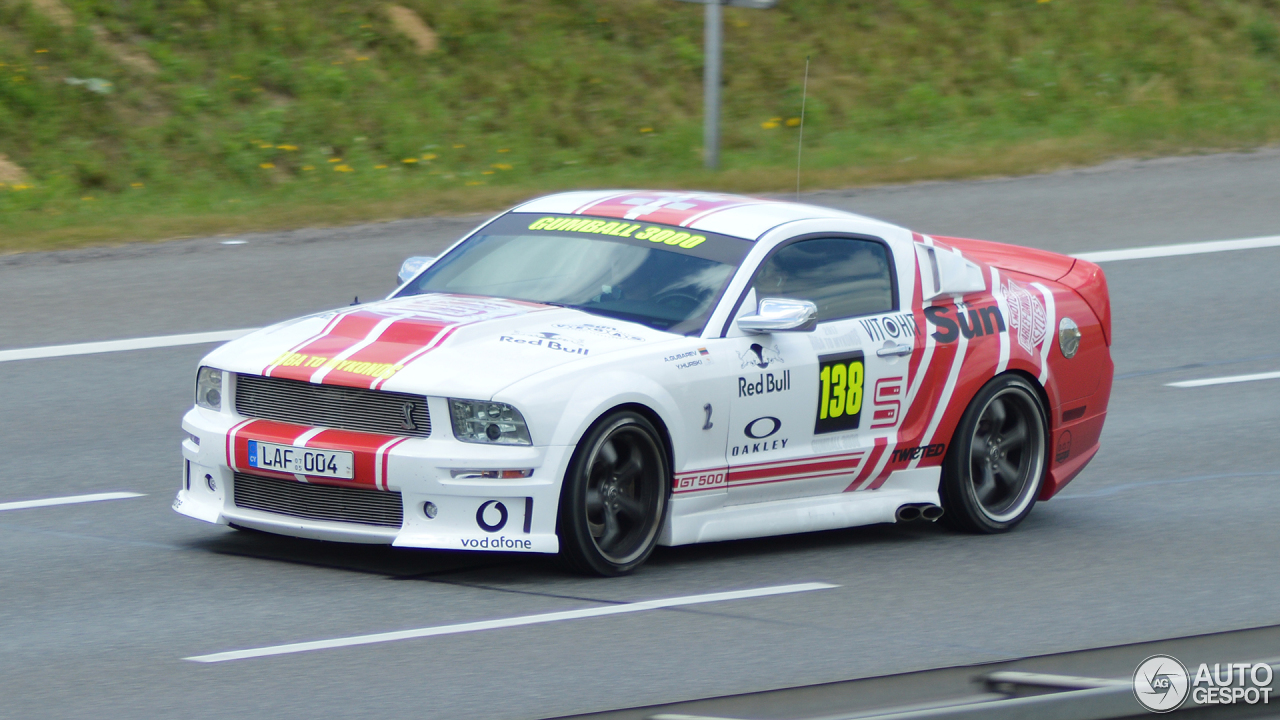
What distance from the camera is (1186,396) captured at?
38.4ft

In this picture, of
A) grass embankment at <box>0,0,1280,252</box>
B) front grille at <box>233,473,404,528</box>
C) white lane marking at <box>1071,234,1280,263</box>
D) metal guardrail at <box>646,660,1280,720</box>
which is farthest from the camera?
grass embankment at <box>0,0,1280,252</box>

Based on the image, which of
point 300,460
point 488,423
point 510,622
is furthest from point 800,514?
point 300,460

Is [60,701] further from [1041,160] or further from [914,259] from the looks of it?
[1041,160]

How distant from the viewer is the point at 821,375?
789 cm

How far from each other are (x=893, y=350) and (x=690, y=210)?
1111mm

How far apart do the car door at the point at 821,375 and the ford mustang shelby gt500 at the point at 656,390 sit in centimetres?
1

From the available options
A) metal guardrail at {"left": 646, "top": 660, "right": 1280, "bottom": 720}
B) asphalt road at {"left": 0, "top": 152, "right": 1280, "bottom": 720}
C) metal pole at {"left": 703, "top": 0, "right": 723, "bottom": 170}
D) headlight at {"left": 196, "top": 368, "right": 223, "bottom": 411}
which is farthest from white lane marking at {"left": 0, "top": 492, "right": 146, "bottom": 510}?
metal pole at {"left": 703, "top": 0, "right": 723, "bottom": 170}

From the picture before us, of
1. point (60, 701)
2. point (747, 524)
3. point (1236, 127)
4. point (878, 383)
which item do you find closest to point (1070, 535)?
point (878, 383)

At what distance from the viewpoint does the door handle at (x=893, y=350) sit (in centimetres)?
814

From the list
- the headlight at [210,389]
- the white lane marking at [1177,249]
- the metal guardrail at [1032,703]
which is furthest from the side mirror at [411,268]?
the white lane marking at [1177,249]

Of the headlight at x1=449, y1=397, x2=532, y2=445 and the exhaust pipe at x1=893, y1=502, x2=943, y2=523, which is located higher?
the headlight at x1=449, y1=397, x2=532, y2=445

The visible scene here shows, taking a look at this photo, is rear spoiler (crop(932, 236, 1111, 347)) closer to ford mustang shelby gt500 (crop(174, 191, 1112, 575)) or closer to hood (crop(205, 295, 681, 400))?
ford mustang shelby gt500 (crop(174, 191, 1112, 575))

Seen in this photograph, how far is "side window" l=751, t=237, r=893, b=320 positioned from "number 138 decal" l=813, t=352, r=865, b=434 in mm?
233

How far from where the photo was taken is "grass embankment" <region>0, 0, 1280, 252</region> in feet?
55.3
